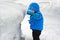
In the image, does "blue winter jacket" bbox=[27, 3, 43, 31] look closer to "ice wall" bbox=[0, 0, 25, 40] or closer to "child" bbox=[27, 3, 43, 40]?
"child" bbox=[27, 3, 43, 40]

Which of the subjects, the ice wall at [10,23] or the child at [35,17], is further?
the child at [35,17]

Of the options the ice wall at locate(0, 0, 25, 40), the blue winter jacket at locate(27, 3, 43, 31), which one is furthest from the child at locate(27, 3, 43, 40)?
the ice wall at locate(0, 0, 25, 40)

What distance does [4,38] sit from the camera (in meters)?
4.17

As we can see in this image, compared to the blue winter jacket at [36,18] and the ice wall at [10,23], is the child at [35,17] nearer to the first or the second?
the blue winter jacket at [36,18]

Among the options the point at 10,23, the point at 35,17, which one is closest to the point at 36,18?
the point at 35,17

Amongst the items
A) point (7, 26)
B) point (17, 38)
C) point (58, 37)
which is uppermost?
point (7, 26)

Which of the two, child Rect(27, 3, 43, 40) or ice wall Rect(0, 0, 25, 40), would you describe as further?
child Rect(27, 3, 43, 40)

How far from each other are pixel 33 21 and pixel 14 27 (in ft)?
3.29

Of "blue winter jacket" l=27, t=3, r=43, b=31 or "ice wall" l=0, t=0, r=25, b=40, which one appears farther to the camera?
"blue winter jacket" l=27, t=3, r=43, b=31

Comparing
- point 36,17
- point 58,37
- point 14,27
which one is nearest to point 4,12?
point 14,27

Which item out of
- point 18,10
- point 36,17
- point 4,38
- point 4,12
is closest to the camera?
point 4,38

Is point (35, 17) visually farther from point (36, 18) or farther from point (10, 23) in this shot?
point (10, 23)

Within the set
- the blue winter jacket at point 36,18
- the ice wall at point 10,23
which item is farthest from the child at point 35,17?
the ice wall at point 10,23

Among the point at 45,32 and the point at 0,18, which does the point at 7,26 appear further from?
the point at 45,32
